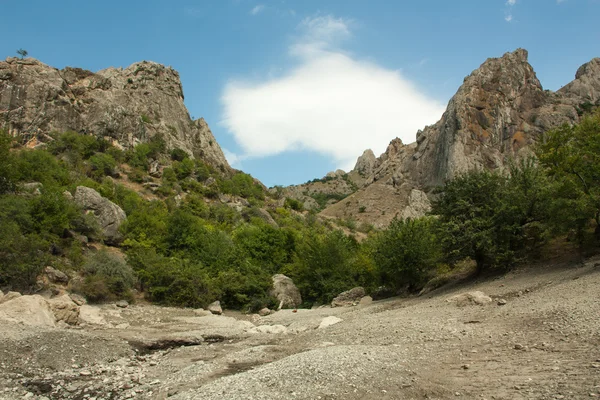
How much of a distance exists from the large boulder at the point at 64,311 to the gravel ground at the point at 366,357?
100 cm

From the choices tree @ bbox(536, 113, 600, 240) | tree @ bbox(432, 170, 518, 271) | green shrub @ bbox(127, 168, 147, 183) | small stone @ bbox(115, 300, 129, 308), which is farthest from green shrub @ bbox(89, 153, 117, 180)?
tree @ bbox(536, 113, 600, 240)

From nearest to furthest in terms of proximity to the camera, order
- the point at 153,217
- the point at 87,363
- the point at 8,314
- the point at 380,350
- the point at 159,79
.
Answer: the point at 380,350, the point at 87,363, the point at 8,314, the point at 153,217, the point at 159,79

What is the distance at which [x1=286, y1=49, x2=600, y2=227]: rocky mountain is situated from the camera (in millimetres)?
84000

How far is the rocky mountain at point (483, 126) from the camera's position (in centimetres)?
8400

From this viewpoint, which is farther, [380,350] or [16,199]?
[16,199]

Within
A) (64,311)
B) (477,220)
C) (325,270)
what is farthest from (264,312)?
(477,220)

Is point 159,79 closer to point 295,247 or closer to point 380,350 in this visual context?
point 295,247

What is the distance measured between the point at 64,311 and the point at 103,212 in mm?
21541

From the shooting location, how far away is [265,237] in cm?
4556

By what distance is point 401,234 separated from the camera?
98.9 feet

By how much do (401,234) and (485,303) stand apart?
1240 centimetres

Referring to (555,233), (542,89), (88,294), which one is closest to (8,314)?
(88,294)

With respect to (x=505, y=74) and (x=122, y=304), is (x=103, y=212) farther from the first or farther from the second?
(x=505, y=74)

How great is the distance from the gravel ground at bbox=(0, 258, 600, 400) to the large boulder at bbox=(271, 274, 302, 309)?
14.9m
